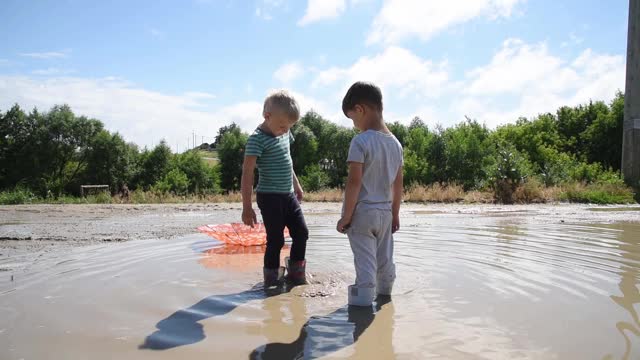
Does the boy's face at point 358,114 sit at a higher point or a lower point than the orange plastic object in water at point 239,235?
higher

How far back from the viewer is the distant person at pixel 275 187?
3.86m

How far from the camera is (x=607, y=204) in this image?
12.6 metres

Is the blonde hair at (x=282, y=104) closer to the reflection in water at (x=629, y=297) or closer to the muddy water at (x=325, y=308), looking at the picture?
the muddy water at (x=325, y=308)

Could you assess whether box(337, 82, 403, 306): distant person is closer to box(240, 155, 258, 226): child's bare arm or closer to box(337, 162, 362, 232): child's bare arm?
box(337, 162, 362, 232): child's bare arm

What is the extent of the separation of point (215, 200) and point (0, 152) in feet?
113

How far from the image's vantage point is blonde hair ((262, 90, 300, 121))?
12.6 ft

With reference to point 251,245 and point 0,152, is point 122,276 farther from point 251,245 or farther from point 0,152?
point 0,152

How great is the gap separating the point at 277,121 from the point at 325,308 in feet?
4.74

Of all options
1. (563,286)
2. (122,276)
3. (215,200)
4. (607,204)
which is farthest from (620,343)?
(215,200)

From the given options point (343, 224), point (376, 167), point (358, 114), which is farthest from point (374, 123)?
point (343, 224)

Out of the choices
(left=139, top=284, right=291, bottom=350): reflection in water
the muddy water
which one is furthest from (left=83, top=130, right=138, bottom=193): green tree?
(left=139, top=284, right=291, bottom=350): reflection in water

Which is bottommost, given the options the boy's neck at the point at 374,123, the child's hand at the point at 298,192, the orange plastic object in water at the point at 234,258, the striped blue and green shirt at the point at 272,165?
the orange plastic object in water at the point at 234,258

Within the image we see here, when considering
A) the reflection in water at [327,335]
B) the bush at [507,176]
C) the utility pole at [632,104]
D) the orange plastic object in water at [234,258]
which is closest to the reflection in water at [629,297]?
the reflection in water at [327,335]

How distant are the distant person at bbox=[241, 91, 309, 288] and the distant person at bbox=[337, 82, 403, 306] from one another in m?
0.62
